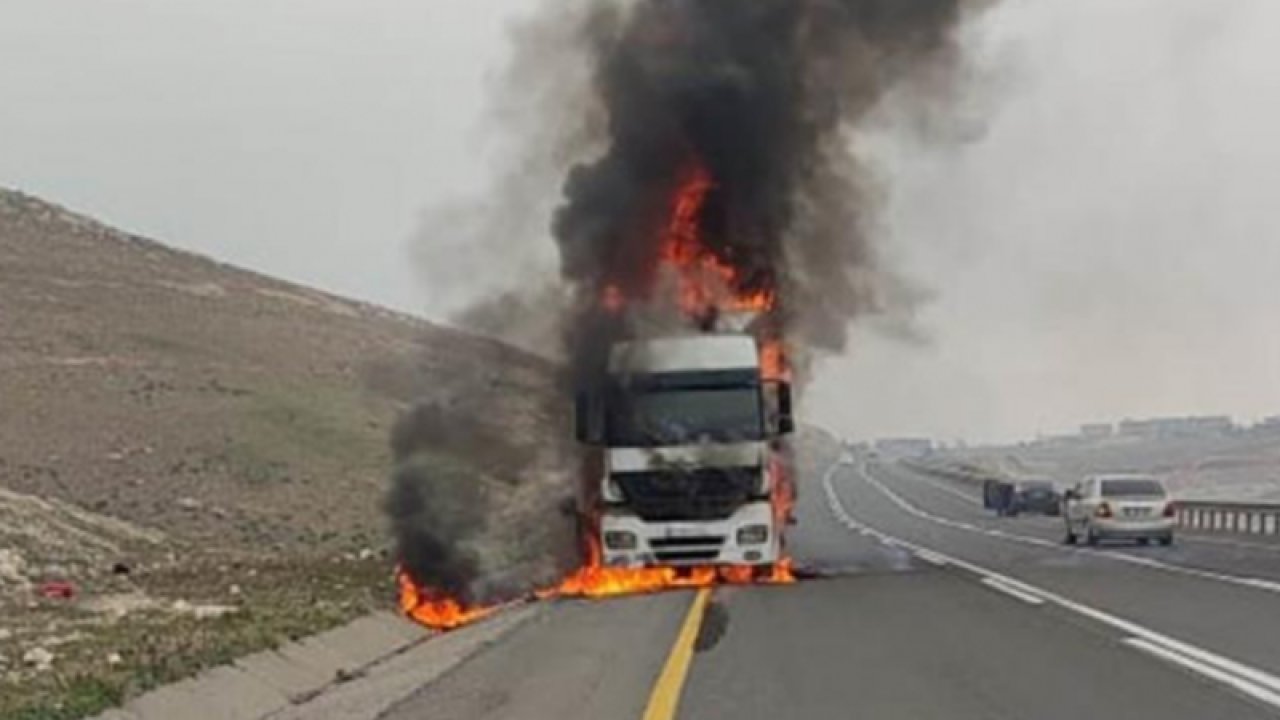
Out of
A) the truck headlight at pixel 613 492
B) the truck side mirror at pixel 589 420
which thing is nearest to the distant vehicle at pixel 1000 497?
the truck side mirror at pixel 589 420

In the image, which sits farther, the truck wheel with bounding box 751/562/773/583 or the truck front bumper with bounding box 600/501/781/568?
the truck wheel with bounding box 751/562/773/583

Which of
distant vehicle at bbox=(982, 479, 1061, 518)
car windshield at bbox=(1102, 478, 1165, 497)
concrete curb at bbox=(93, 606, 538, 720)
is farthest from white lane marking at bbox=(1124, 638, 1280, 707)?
distant vehicle at bbox=(982, 479, 1061, 518)

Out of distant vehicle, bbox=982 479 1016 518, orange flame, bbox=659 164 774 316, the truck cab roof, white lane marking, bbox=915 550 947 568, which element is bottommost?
white lane marking, bbox=915 550 947 568

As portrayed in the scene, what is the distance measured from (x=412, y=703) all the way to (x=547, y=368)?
55.7 feet

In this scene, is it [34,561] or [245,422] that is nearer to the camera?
[34,561]

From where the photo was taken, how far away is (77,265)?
94062 millimetres

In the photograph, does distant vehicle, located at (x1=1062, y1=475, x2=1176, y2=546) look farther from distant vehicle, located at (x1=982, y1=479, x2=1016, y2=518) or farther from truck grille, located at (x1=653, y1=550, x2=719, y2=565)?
distant vehicle, located at (x1=982, y1=479, x2=1016, y2=518)

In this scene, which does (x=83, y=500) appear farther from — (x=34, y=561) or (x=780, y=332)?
(x=780, y=332)

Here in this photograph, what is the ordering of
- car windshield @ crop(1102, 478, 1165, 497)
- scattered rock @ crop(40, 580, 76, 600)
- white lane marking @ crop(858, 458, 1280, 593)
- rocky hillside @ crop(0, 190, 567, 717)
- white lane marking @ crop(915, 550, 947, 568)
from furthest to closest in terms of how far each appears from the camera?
car windshield @ crop(1102, 478, 1165, 497) → white lane marking @ crop(915, 550, 947, 568) → white lane marking @ crop(858, 458, 1280, 593) → scattered rock @ crop(40, 580, 76, 600) → rocky hillside @ crop(0, 190, 567, 717)

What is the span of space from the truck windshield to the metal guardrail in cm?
2233

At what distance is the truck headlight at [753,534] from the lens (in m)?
27.5

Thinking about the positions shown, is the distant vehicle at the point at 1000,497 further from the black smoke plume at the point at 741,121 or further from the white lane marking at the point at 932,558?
the black smoke plume at the point at 741,121

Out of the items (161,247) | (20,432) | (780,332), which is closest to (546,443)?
(780,332)

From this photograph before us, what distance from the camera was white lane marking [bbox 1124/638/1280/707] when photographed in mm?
13805
